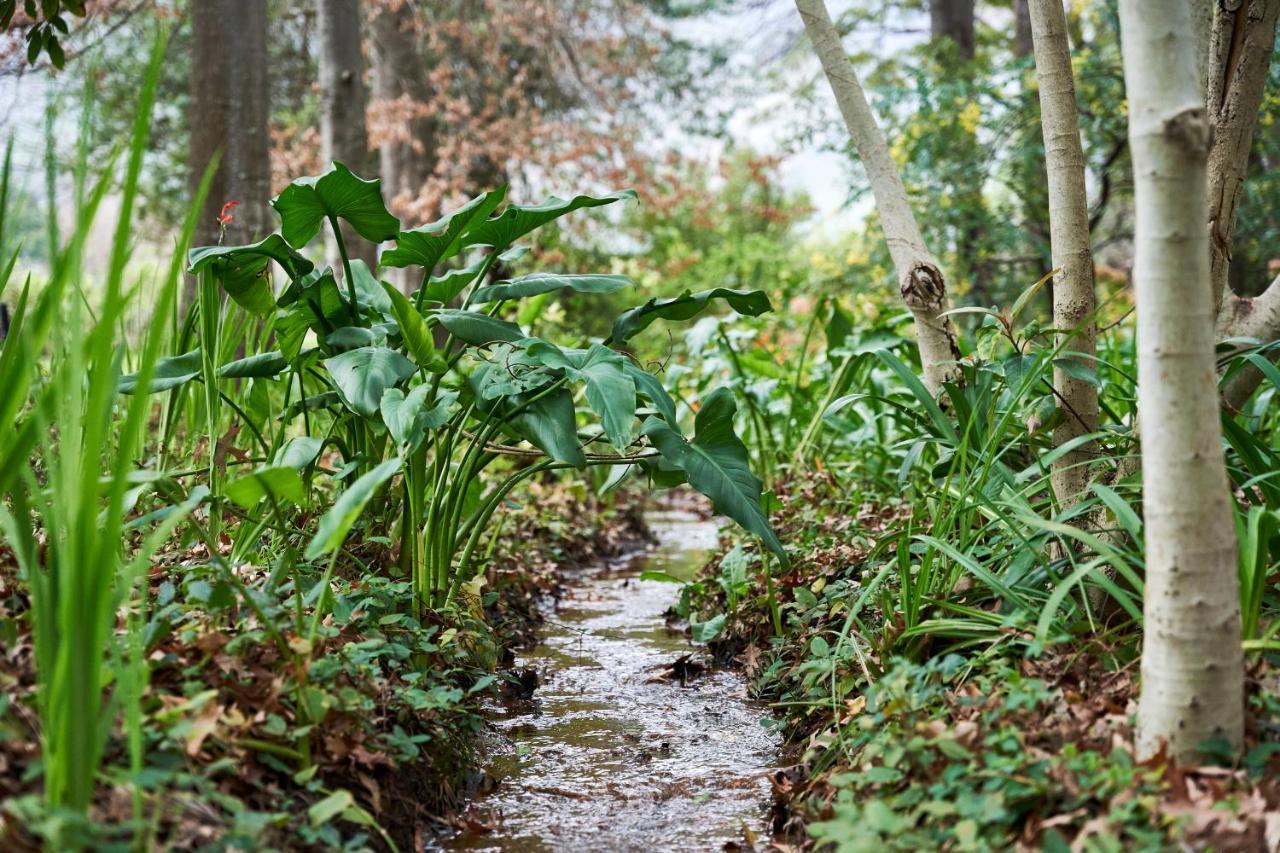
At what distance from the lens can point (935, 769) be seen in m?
1.65

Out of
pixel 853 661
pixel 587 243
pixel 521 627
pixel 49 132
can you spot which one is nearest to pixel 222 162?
pixel 521 627

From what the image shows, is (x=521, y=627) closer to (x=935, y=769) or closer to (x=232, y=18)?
(x=935, y=769)

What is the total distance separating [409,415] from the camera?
214 centimetres

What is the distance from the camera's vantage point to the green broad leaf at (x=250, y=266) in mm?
2410

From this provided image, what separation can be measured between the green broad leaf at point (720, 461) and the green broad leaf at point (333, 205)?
836mm

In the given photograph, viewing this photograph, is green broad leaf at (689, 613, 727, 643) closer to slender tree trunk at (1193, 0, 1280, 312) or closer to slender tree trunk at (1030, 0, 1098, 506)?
slender tree trunk at (1030, 0, 1098, 506)

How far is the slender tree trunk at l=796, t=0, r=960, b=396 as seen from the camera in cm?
280

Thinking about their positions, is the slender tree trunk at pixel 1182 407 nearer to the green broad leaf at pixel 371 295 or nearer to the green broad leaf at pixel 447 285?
the green broad leaf at pixel 447 285

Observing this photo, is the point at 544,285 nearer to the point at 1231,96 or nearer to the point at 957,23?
the point at 1231,96

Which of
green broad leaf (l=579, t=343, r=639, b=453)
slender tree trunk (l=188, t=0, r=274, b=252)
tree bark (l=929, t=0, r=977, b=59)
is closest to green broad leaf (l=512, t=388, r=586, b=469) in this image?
green broad leaf (l=579, t=343, r=639, b=453)

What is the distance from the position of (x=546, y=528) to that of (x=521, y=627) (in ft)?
4.17

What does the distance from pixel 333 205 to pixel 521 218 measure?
17.5 inches

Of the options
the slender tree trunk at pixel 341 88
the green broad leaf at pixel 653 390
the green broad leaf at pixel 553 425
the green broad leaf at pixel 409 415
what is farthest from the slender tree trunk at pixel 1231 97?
the slender tree trunk at pixel 341 88

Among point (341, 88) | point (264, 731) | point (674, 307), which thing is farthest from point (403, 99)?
point (264, 731)
